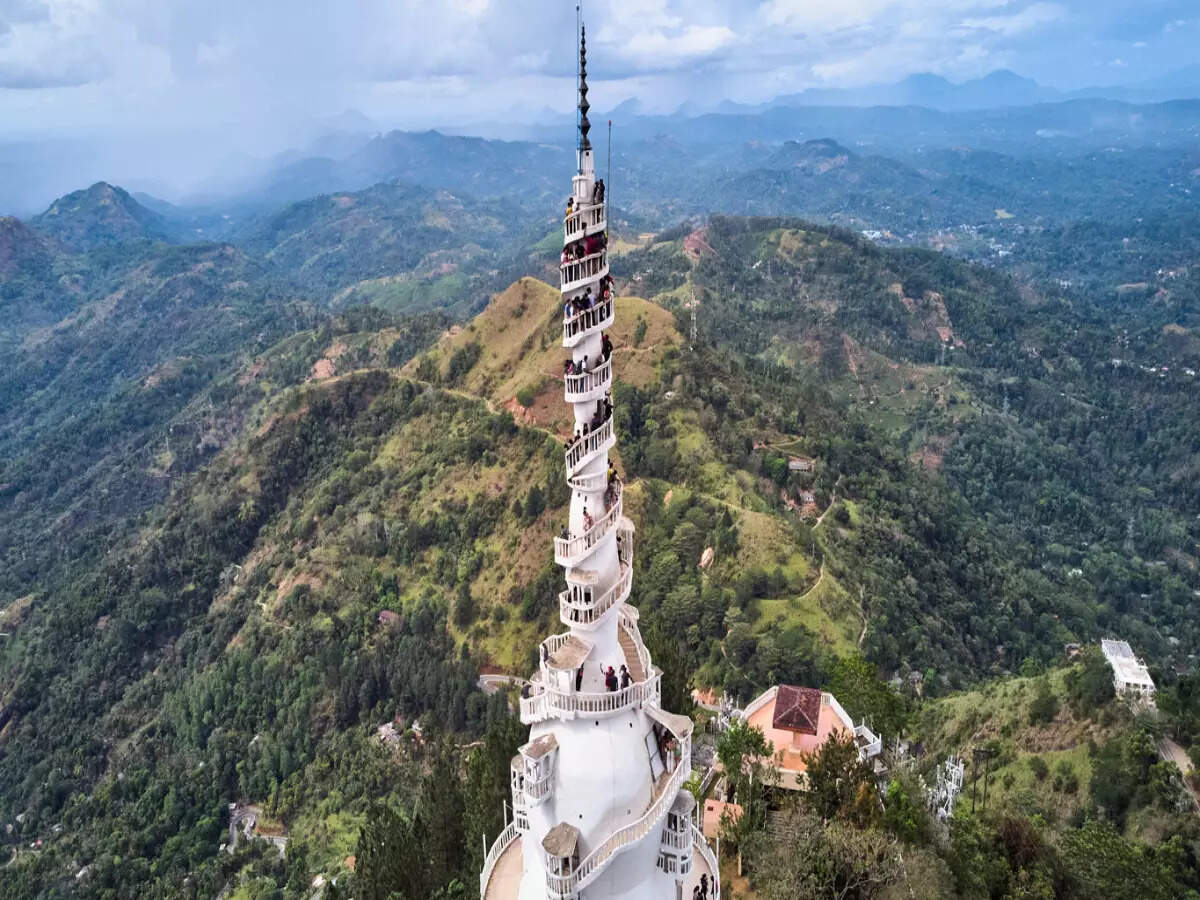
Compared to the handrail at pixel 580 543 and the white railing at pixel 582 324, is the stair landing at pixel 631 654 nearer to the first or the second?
the handrail at pixel 580 543

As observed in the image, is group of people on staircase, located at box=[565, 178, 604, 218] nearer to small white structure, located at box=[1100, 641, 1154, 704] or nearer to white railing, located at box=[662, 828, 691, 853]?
white railing, located at box=[662, 828, 691, 853]

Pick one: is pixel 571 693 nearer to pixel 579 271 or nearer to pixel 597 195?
pixel 579 271

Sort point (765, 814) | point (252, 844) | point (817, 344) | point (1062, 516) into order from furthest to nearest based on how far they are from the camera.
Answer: point (817, 344), point (1062, 516), point (252, 844), point (765, 814)

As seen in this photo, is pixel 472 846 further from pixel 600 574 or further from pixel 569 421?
pixel 569 421

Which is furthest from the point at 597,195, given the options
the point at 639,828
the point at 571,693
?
the point at 639,828

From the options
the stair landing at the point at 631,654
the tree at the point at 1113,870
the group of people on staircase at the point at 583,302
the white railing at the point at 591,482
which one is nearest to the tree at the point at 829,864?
the tree at the point at 1113,870

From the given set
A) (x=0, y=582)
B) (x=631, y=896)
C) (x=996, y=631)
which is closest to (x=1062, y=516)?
(x=996, y=631)
